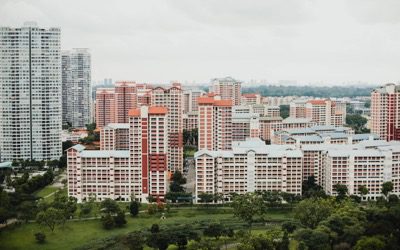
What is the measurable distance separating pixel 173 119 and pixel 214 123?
1319mm

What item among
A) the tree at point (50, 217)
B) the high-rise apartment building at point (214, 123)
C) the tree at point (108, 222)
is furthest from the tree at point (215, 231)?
the high-rise apartment building at point (214, 123)

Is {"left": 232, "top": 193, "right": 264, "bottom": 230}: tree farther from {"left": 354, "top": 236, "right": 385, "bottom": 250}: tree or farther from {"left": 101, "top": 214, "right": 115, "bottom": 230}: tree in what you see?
{"left": 354, "top": 236, "right": 385, "bottom": 250}: tree

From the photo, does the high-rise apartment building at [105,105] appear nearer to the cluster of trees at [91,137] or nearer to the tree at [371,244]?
the cluster of trees at [91,137]

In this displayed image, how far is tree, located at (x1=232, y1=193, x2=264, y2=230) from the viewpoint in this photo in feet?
35.9

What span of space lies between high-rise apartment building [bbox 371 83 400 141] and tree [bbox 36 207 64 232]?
11526 mm

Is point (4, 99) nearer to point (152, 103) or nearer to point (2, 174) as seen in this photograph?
point (2, 174)

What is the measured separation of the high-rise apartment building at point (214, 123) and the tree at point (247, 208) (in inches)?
178

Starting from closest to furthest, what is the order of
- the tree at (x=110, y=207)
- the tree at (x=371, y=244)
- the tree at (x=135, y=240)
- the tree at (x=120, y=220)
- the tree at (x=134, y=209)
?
the tree at (x=371, y=244) → the tree at (x=135, y=240) → the tree at (x=120, y=220) → the tree at (x=110, y=207) → the tree at (x=134, y=209)

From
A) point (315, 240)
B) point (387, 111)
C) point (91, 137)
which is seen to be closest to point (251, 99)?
point (91, 137)

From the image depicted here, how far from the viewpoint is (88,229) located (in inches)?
435

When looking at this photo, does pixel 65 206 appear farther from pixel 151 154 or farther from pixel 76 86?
pixel 76 86

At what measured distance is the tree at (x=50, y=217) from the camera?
419 inches

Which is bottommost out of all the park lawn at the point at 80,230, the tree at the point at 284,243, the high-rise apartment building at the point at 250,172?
the park lawn at the point at 80,230

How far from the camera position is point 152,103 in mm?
16875
